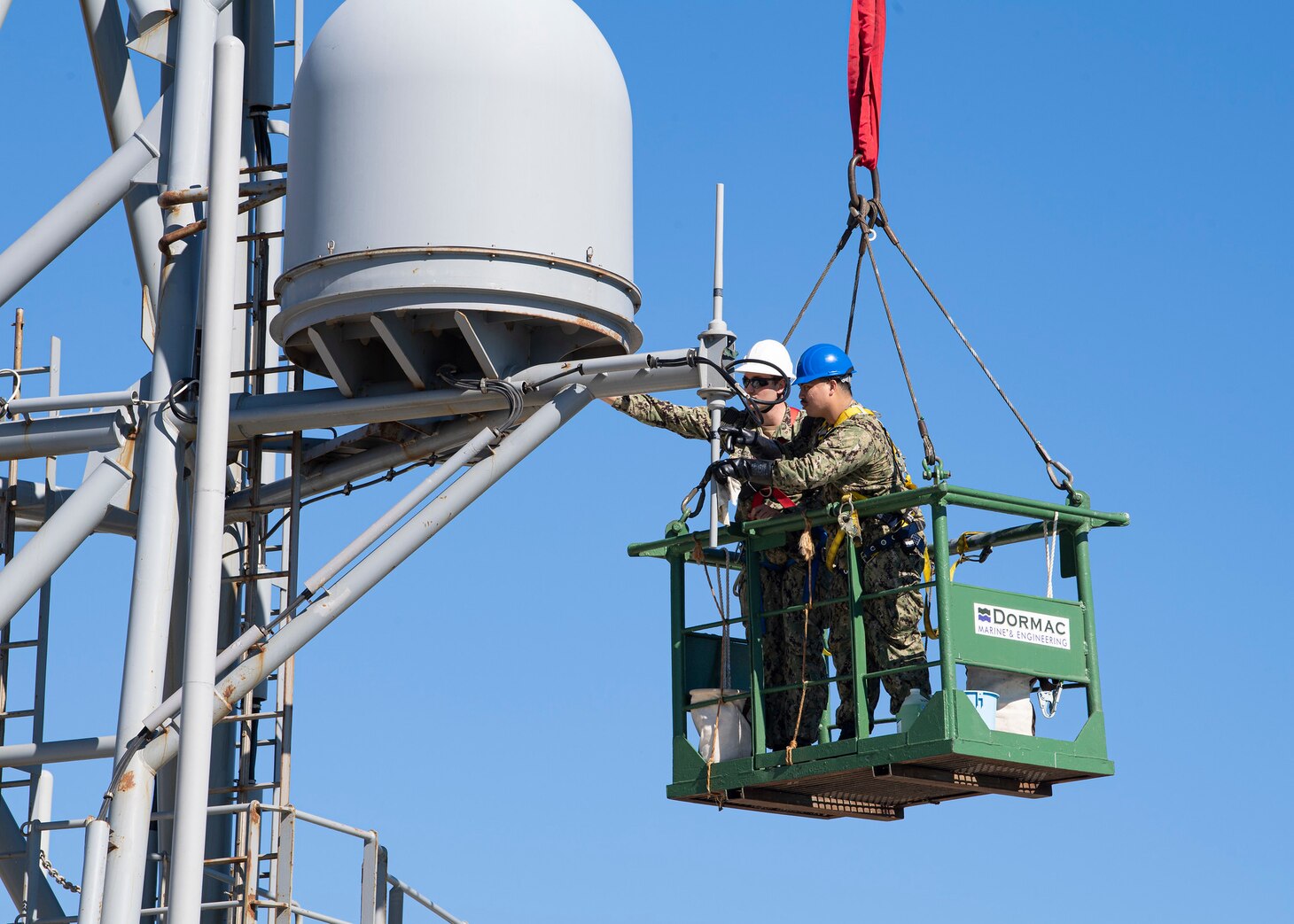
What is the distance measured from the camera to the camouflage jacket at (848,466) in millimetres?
14945

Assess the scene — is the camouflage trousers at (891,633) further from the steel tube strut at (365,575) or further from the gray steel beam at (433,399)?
the steel tube strut at (365,575)

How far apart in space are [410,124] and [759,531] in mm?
3602

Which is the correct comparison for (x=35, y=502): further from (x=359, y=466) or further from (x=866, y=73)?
(x=866, y=73)

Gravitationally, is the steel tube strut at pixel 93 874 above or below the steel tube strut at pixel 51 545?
below

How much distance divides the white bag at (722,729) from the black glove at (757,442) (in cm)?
Answer: 149

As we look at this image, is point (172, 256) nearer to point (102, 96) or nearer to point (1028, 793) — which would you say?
point (102, 96)

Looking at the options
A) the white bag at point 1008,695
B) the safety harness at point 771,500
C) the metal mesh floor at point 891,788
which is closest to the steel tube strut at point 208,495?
the metal mesh floor at point 891,788

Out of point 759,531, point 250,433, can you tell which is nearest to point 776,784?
point 759,531

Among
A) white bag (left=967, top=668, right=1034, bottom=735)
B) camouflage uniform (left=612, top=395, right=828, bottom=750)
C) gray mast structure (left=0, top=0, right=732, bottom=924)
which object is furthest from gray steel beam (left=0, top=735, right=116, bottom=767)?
white bag (left=967, top=668, right=1034, bottom=735)

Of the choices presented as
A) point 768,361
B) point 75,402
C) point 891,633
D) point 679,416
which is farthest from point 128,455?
point 891,633

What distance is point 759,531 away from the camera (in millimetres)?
15359

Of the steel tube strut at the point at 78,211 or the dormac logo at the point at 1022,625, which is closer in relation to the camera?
the dormac logo at the point at 1022,625

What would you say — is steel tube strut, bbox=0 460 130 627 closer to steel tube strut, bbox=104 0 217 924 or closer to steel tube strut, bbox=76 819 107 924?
steel tube strut, bbox=104 0 217 924

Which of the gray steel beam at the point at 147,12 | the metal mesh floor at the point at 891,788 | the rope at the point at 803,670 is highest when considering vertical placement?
the gray steel beam at the point at 147,12
